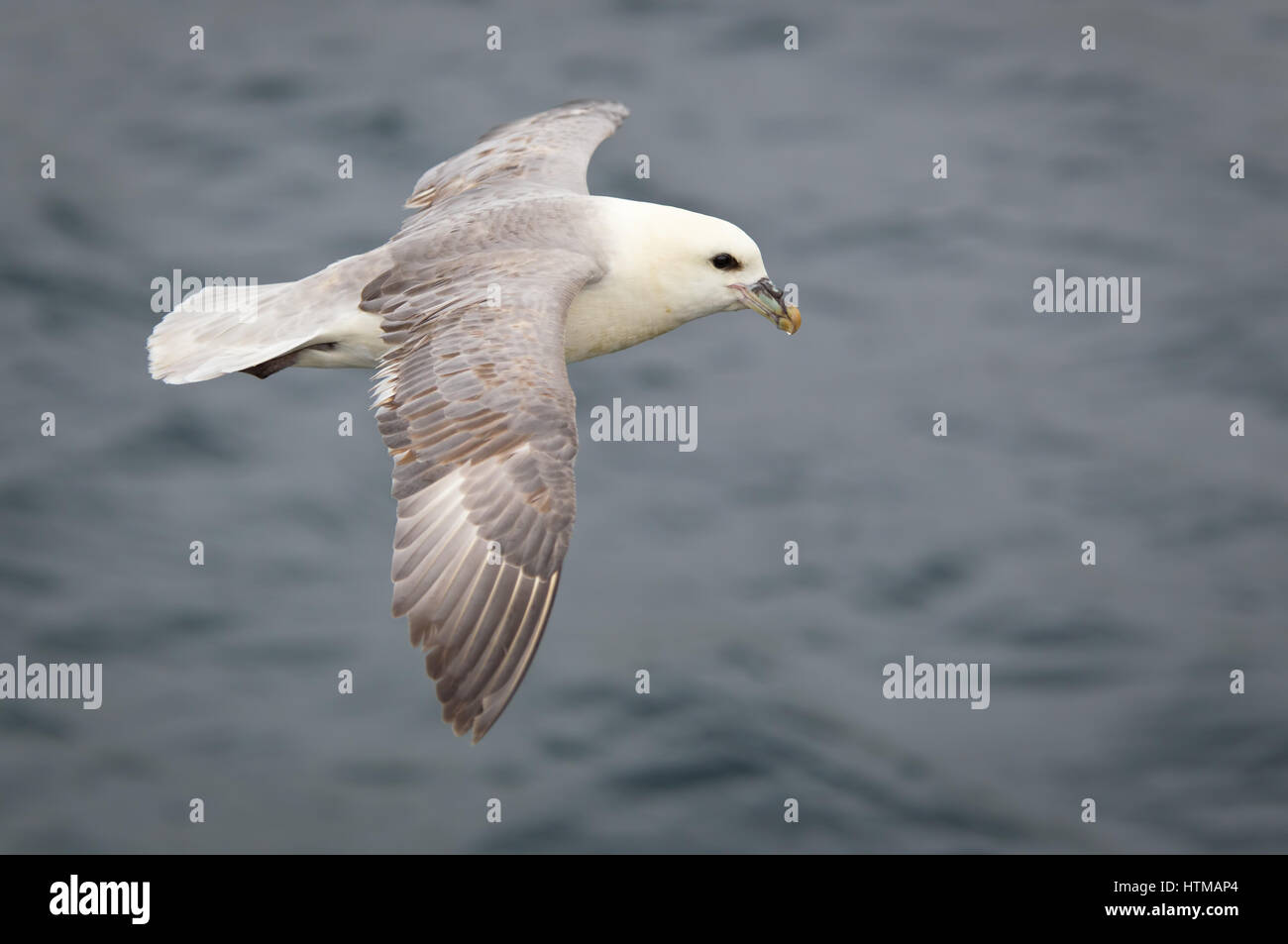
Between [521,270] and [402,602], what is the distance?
1.93m

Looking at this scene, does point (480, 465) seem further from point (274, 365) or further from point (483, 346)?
point (274, 365)

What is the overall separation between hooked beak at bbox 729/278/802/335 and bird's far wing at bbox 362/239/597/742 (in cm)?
96

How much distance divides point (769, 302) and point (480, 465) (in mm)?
2053

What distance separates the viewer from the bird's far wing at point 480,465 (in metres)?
6.86

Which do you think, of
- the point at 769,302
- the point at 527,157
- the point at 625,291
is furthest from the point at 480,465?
the point at 527,157

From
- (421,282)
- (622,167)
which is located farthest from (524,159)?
(622,167)

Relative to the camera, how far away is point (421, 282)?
324 inches

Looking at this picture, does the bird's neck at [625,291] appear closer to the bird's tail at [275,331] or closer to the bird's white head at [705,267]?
the bird's white head at [705,267]

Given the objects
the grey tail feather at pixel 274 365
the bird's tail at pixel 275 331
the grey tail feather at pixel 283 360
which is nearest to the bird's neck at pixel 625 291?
the bird's tail at pixel 275 331

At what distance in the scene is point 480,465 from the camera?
7332mm

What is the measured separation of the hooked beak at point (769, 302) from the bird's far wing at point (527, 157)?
1521 millimetres

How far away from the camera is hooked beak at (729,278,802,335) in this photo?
862cm

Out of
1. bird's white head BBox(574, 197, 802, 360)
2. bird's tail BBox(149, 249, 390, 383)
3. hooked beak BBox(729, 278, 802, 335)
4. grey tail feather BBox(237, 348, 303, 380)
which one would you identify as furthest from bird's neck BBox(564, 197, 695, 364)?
grey tail feather BBox(237, 348, 303, 380)

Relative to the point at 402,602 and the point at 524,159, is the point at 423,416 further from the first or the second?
the point at 524,159
